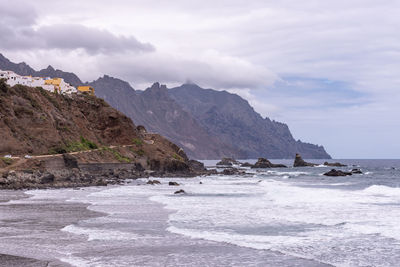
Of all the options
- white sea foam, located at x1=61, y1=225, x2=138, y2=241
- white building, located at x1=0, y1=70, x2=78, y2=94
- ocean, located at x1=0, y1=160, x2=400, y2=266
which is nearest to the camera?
ocean, located at x1=0, y1=160, x2=400, y2=266

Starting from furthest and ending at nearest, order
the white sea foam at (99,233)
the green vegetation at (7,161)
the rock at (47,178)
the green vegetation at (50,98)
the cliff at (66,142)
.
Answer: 1. the green vegetation at (50,98)
2. the cliff at (66,142)
3. the green vegetation at (7,161)
4. the rock at (47,178)
5. the white sea foam at (99,233)

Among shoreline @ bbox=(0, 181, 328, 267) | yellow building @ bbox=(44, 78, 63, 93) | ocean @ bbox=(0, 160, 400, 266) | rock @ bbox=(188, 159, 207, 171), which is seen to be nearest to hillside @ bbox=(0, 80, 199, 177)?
yellow building @ bbox=(44, 78, 63, 93)

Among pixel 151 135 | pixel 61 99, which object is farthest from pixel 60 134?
pixel 151 135

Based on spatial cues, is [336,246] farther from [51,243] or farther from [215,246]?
[51,243]

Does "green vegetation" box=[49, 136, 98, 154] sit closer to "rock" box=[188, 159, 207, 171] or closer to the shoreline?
"rock" box=[188, 159, 207, 171]

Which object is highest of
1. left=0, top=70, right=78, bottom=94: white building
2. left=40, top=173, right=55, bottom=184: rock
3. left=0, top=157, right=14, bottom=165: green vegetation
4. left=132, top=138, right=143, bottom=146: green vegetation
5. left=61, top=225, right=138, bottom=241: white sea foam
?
left=0, top=70, right=78, bottom=94: white building

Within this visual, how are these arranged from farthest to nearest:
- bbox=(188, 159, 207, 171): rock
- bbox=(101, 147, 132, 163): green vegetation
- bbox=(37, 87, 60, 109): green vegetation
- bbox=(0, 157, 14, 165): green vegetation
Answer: bbox=(188, 159, 207, 171): rock, bbox=(37, 87, 60, 109): green vegetation, bbox=(101, 147, 132, 163): green vegetation, bbox=(0, 157, 14, 165): green vegetation

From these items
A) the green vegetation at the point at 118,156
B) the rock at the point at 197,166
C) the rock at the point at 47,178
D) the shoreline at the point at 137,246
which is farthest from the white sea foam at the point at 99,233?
the rock at the point at 197,166

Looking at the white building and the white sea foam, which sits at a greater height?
the white building

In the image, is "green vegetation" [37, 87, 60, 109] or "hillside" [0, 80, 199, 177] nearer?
"hillside" [0, 80, 199, 177]

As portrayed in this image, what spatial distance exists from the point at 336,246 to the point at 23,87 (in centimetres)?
8276

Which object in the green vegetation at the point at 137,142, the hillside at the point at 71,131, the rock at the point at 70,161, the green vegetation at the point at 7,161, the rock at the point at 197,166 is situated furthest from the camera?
the rock at the point at 197,166

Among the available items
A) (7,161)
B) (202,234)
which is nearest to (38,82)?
(7,161)

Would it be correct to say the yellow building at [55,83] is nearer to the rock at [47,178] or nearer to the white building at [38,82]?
the white building at [38,82]
